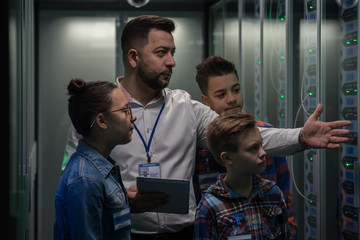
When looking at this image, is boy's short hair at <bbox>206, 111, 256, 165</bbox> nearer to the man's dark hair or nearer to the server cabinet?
the man's dark hair

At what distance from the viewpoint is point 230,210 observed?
1.84 m

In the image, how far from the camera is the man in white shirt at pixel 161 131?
6.73 feet

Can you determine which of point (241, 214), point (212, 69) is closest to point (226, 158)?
point (241, 214)

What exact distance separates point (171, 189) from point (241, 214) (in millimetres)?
297

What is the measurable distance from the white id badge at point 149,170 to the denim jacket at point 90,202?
0.28 metres

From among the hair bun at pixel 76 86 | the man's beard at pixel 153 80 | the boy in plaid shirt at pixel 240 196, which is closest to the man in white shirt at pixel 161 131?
the man's beard at pixel 153 80

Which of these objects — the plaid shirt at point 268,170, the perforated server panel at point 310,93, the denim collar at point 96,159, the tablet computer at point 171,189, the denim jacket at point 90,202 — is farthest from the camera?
the perforated server panel at point 310,93

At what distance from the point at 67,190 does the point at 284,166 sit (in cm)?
124

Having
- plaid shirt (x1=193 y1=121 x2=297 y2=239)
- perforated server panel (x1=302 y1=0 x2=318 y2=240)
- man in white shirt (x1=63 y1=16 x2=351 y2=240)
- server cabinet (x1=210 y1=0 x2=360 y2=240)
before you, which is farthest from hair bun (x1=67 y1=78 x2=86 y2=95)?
perforated server panel (x1=302 y1=0 x2=318 y2=240)

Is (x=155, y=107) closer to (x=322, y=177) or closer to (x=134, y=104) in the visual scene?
(x=134, y=104)

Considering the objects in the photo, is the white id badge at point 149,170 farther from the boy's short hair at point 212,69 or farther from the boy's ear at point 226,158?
the boy's short hair at point 212,69

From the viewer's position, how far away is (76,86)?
5.74 ft

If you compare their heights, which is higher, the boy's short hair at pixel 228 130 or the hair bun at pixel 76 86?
the hair bun at pixel 76 86

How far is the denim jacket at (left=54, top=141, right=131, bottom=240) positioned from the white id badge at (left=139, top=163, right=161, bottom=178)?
282mm
